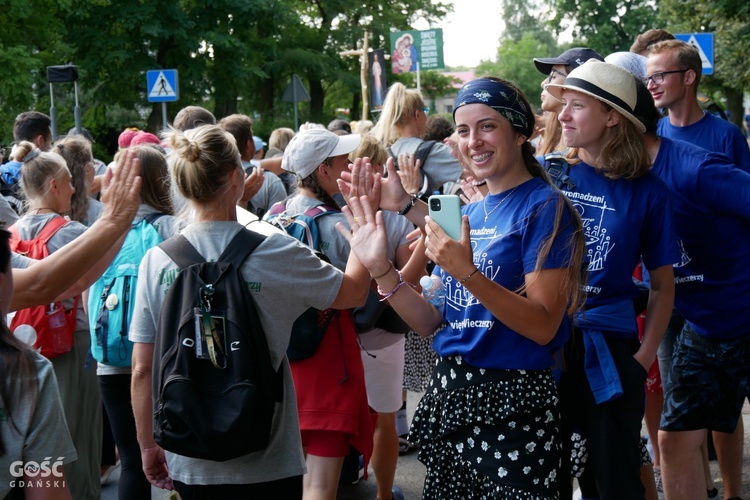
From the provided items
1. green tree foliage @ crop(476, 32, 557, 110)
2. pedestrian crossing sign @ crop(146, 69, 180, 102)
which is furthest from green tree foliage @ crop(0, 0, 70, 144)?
green tree foliage @ crop(476, 32, 557, 110)

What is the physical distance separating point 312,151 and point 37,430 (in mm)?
2370

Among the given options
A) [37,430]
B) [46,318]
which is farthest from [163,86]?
[37,430]

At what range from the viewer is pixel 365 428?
3.94 m

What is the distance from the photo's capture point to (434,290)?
3152 mm

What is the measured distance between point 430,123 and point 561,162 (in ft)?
11.9

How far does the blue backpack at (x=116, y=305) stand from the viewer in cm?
421

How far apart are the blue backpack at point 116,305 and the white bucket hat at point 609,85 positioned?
2.24 m

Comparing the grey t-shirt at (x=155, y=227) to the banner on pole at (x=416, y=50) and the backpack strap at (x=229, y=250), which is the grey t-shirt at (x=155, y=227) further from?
the banner on pole at (x=416, y=50)

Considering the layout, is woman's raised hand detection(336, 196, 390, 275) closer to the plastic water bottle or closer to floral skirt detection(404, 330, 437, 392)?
the plastic water bottle

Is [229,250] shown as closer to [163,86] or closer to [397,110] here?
[397,110]

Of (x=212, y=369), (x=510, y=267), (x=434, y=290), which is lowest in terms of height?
(x=212, y=369)

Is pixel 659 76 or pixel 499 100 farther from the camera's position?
pixel 659 76

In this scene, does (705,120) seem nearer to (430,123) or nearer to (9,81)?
(430,123)

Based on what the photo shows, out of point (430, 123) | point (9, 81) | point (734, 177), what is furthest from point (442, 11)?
point (734, 177)
